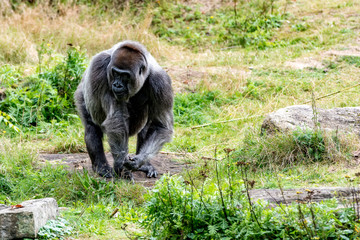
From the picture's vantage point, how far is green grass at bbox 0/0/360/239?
3850 millimetres

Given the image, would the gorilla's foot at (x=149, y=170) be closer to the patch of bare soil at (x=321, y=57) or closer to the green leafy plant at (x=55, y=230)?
the green leafy plant at (x=55, y=230)

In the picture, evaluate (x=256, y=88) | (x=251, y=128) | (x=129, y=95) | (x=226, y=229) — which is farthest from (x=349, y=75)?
(x=226, y=229)

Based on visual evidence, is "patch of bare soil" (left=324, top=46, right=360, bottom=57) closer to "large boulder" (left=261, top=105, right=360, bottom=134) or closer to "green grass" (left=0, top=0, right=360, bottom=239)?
"green grass" (left=0, top=0, right=360, bottom=239)

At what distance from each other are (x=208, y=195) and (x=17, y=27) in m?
9.21

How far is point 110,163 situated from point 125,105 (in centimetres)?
121

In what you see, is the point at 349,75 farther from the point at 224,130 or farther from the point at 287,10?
the point at 287,10

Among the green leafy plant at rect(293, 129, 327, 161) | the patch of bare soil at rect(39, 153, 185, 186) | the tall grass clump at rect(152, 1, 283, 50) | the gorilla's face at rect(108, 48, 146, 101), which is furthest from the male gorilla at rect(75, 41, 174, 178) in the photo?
the tall grass clump at rect(152, 1, 283, 50)

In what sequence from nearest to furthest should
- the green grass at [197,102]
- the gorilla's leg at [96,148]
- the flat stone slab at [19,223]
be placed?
the flat stone slab at [19,223]
the green grass at [197,102]
the gorilla's leg at [96,148]

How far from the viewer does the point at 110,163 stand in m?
6.39

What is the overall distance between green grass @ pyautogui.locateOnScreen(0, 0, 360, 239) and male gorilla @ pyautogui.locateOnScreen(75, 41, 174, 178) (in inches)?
15.8

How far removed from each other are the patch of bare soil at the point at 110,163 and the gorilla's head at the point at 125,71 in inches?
46.3

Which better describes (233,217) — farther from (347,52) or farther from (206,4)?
(206,4)

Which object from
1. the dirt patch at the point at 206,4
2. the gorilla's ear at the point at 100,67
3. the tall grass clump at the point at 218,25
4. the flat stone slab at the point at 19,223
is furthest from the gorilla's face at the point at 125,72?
the dirt patch at the point at 206,4

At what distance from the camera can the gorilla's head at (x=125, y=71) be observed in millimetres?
5160
